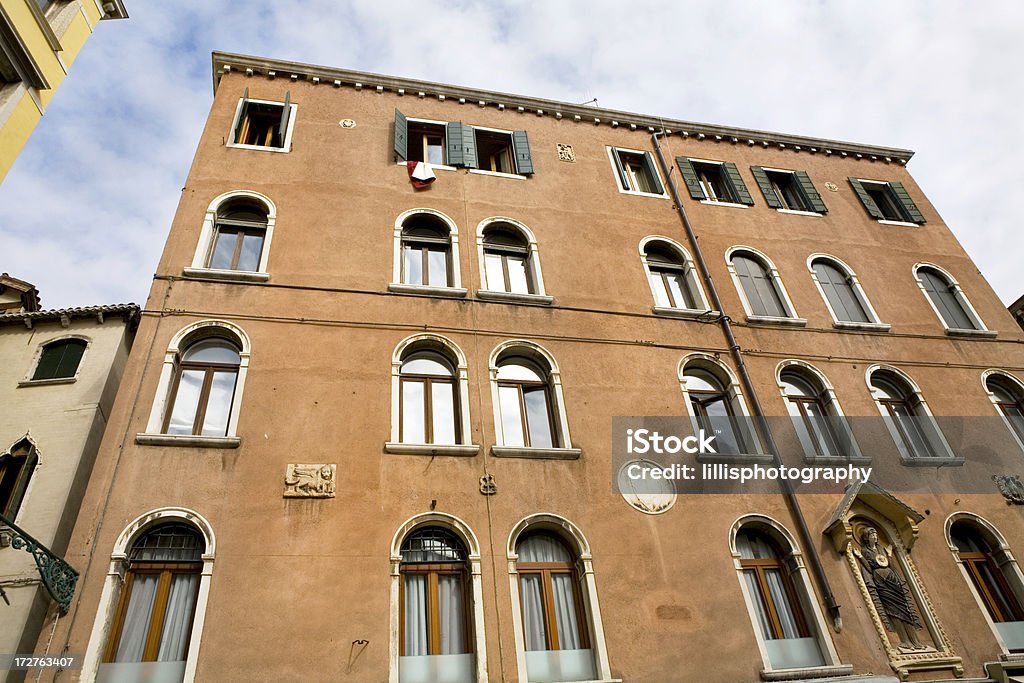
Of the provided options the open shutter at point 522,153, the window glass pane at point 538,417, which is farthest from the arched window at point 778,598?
the open shutter at point 522,153

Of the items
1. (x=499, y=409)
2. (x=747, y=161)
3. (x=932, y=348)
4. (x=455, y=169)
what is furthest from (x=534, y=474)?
(x=747, y=161)

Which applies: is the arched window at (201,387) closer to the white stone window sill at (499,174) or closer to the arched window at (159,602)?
A: the arched window at (159,602)

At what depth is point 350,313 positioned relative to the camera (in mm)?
11852

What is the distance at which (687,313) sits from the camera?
44.8 feet

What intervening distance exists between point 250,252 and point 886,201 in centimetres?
1679

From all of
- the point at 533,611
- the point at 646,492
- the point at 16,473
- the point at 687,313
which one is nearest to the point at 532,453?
the point at 646,492

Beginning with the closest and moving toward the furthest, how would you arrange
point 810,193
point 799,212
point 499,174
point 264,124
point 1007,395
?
point 1007,395, point 499,174, point 264,124, point 799,212, point 810,193

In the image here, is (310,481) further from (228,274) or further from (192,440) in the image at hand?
(228,274)

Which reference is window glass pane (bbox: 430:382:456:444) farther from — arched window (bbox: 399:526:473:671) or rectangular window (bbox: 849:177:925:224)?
rectangular window (bbox: 849:177:925:224)

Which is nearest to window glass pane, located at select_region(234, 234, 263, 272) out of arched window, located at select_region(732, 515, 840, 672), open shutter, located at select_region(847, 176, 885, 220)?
arched window, located at select_region(732, 515, 840, 672)

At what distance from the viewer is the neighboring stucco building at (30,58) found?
10867 mm

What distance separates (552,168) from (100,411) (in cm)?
1055

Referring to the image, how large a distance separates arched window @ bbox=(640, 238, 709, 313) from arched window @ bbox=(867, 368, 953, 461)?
389 cm

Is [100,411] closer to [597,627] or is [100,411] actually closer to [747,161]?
[597,627]
